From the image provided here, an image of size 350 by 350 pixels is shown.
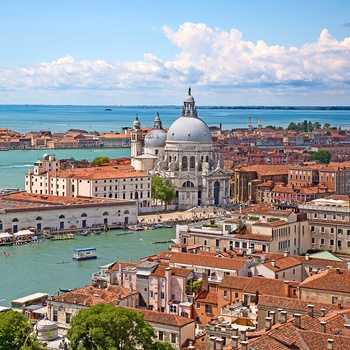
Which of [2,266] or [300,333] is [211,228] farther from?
[300,333]

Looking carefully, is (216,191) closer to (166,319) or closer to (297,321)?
(166,319)

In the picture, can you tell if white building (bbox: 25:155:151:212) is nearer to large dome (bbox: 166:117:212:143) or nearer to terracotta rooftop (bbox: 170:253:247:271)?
large dome (bbox: 166:117:212:143)

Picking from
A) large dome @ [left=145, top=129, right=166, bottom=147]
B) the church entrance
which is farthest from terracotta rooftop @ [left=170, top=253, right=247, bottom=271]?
large dome @ [left=145, top=129, right=166, bottom=147]

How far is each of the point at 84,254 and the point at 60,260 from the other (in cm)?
73

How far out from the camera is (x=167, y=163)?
42.8 m

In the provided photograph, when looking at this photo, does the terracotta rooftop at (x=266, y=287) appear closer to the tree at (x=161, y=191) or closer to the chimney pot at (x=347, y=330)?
the chimney pot at (x=347, y=330)

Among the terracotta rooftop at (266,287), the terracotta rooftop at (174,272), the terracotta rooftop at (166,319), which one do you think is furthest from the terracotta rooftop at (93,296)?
the terracotta rooftop at (266,287)

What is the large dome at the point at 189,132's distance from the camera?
42.7m

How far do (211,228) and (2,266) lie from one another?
6266 millimetres

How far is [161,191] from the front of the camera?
3894cm

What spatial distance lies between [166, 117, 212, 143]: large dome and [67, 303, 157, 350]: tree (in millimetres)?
31754

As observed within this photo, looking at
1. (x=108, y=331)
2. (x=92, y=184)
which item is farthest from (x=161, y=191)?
(x=108, y=331)

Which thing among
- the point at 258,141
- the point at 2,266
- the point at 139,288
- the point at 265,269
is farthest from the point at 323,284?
the point at 258,141

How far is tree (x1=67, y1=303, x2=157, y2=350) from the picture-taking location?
35.2 feet
